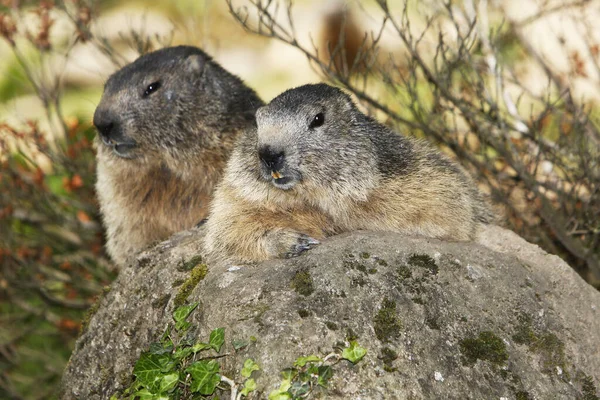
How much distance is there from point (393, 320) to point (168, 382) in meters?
1.26

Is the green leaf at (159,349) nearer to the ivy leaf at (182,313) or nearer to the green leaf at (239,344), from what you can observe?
the ivy leaf at (182,313)

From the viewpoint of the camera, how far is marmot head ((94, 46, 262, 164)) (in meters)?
6.36

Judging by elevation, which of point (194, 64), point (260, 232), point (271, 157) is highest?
point (194, 64)

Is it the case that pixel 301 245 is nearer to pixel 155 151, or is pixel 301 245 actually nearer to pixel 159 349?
pixel 159 349

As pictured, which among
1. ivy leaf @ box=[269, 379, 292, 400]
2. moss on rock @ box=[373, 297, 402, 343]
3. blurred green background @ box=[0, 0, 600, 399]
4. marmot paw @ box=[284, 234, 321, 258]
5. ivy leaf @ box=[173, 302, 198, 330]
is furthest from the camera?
blurred green background @ box=[0, 0, 600, 399]

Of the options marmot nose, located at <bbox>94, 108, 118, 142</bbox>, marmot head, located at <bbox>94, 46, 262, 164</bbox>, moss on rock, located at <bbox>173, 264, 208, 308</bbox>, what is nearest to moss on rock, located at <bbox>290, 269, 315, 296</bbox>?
moss on rock, located at <bbox>173, 264, 208, 308</bbox>

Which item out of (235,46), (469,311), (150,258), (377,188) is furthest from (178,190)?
(235,46)

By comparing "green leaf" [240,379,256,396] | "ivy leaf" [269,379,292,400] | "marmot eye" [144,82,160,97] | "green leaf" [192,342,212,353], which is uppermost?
"marmot eye" [144,82,160,97]

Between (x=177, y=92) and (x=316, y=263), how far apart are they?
9.89ft

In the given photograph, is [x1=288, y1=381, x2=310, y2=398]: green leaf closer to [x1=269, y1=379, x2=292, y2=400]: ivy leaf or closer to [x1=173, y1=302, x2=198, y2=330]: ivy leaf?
[x1=269, y1=379, x2=292, y2=400]: ivy leaf

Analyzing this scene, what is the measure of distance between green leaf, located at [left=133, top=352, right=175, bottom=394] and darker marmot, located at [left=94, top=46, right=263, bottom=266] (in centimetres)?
230

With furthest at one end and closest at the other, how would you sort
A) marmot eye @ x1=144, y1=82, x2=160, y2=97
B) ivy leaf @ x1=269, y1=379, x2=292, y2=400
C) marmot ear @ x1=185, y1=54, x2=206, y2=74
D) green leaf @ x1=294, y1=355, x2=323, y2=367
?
marmot ear @ x1=185, y1=54, x2=206, y2=74, marmot eye @ x1=144, y1=82, x2=160, y2=97, green leaf @ x1=294, y1=355, x2=323, y2=367, ivy leaf @ x1=269, y1=379, x2=292, y2=400

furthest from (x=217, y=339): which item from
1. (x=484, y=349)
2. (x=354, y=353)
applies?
(x=484, y=349)

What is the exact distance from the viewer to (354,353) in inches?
146
